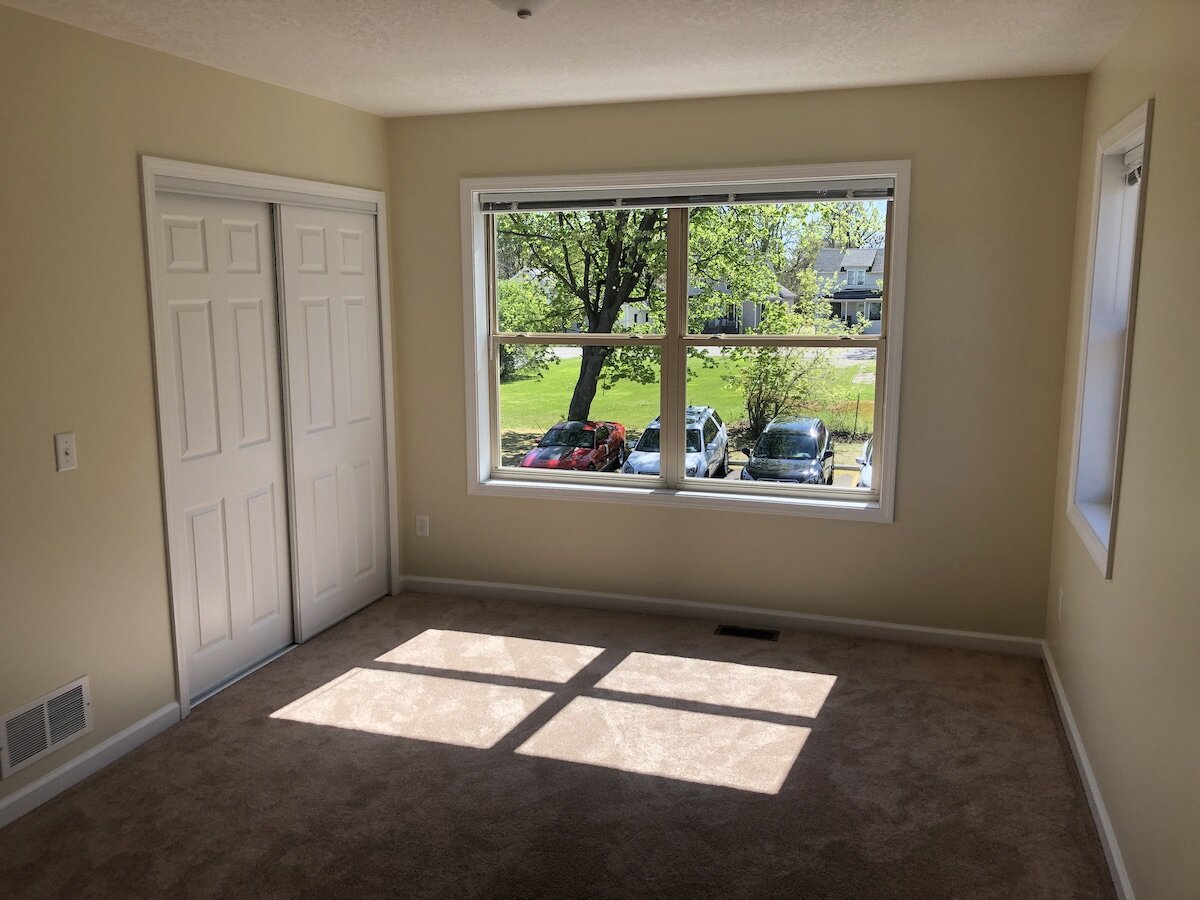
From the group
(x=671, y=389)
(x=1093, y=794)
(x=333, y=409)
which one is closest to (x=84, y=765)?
(x=333, y=409)

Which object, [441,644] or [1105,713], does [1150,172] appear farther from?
[441,644]

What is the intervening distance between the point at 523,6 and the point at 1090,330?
7.53 feet

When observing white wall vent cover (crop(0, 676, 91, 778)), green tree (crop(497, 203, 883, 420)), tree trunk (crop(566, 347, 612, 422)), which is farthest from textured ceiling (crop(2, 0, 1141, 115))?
white wall vent cover (crop(0, 676, 91, 778))

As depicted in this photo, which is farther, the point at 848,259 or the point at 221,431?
the point at 848,259

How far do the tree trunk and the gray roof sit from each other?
112 cm

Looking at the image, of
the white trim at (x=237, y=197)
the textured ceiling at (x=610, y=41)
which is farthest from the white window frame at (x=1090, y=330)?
the white trim at (x=237, y=197)

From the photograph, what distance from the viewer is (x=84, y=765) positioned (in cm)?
315

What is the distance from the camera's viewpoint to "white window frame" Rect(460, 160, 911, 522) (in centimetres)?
411

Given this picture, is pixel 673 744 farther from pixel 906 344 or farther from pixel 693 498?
pixel 906 344

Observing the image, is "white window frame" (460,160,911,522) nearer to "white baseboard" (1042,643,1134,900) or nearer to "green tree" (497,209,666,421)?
"green tree" (497,209,666,421)

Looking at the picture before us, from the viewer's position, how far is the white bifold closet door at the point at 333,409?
4.18 metres

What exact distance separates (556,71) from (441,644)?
2.54m

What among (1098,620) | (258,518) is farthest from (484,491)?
(1098,620)

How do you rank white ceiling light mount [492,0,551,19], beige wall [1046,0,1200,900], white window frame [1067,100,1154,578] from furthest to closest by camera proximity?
1. white window frame [1067,100,1154,578]
2. white ceiling light mount [492,0,551,19]
3. beige wall [1046,0,1200,900]
